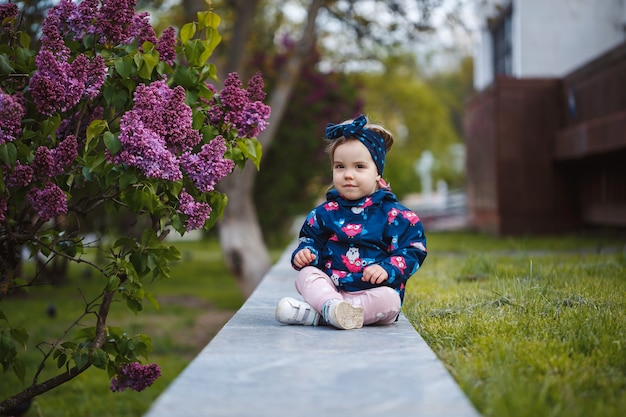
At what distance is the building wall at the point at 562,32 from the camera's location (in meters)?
12.4

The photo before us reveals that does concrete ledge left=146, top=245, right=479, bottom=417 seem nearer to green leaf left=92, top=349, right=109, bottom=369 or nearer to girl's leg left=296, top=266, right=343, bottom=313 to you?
girl's leg left=296, top=266, right=343, bottom=313

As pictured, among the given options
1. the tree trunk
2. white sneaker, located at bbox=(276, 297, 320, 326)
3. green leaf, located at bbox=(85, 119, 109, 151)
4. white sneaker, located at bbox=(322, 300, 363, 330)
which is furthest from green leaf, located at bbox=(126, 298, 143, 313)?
the tree trunk

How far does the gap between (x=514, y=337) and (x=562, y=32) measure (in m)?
10.7

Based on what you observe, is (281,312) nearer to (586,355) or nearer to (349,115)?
(586,355)

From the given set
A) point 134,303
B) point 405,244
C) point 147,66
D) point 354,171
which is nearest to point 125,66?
point 147,66

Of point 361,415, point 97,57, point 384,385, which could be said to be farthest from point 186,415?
point 97,57

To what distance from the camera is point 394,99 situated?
39688 mm

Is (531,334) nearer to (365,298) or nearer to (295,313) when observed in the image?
(365,298)

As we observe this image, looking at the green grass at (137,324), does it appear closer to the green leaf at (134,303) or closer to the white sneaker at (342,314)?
the green leaf at (134,303)

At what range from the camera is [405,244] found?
3793mm

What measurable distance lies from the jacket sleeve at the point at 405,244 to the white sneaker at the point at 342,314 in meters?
0.33

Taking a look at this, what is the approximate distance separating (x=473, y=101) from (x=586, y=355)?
36.1 feet

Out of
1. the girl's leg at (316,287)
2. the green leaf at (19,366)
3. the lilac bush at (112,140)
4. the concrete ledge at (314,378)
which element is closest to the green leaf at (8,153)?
the lilac bush at (112,140)

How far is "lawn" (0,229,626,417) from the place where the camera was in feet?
7.47
